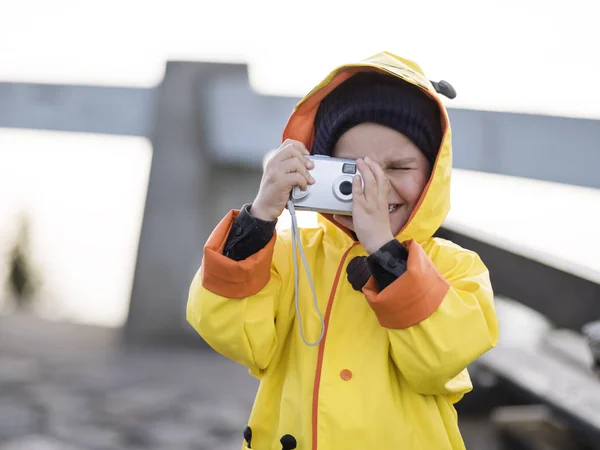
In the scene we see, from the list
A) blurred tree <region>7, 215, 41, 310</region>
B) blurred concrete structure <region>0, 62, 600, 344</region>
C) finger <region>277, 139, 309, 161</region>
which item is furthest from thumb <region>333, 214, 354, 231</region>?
blurred tree <region>7, 215, 41, 310</region>

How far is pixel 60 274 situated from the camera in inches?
123

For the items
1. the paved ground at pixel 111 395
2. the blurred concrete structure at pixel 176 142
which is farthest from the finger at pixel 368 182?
the blurred concrete structure at pixel 176 142

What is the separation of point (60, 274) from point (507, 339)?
2.05m

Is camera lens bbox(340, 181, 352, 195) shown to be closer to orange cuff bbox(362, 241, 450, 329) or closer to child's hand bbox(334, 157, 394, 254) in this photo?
child's hand bbox(334, 157, 394, 254)

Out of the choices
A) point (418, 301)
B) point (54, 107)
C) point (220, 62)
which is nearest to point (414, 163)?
point (418, 301)

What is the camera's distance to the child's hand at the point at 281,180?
82 cm

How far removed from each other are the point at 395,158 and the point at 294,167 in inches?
5.5

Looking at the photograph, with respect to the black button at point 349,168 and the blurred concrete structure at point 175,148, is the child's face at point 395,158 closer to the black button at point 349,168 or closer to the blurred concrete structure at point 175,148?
the black button at point 349,168

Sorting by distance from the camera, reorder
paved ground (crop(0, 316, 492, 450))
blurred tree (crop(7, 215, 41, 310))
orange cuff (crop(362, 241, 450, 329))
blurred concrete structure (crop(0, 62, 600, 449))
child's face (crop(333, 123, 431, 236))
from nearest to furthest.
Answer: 1. orange cuff (crop(362, 241, 450, 329))
2. child's face (crop(333, 123, 431, 236))
3. paved ground (crop(0, 316, 492, 450))
4. blurred concrete structure (crop(0, 62, 600, 449))
5. blurred tree (crop(7, 215, 41, 310))

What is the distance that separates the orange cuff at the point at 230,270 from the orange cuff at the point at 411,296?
0.14 m

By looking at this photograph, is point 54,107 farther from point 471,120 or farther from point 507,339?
point 507,339

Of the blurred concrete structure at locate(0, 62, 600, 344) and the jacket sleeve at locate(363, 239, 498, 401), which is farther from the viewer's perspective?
the blurred concrete structure at locate(0, 62, 600, 344)

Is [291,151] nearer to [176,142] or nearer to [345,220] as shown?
[345,220]

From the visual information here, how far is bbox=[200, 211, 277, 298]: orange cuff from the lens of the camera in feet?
2.63
